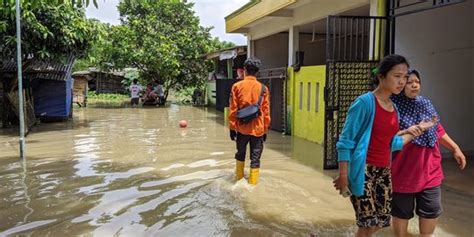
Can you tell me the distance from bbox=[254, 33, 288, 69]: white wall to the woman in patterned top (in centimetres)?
1292

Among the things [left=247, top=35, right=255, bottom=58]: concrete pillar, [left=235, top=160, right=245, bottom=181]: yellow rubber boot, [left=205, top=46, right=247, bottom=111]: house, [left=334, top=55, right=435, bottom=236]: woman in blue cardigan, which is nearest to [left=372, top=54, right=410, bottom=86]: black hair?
[left=334, top=55, right=435, bottom=236]: woman in blue cardigan

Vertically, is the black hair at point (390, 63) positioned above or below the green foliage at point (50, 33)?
below

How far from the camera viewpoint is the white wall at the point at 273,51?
16422mm

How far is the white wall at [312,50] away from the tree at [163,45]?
9.30 metres

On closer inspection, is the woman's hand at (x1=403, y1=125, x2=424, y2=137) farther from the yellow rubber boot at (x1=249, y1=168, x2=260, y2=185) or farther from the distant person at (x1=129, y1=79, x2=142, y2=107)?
the distant person at (x1=129, y1=79, x2=142, y2=107)

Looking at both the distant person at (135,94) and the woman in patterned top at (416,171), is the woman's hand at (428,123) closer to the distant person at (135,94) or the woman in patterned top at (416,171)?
the woman in patterned top at (416,171)

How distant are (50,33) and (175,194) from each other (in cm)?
814

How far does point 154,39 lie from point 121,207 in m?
19.7

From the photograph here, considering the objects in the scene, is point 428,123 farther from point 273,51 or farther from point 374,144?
point 273,51

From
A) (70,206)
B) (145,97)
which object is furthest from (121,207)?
(145,97)

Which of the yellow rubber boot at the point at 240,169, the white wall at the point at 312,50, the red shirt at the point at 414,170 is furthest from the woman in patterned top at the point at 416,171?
the white wall at the point at 312,50

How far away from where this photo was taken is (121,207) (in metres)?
5.33

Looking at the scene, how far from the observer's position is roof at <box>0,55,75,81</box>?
1392 centimetres

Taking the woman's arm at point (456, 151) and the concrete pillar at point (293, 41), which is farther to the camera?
the concrete pillar at point (293, 41)
